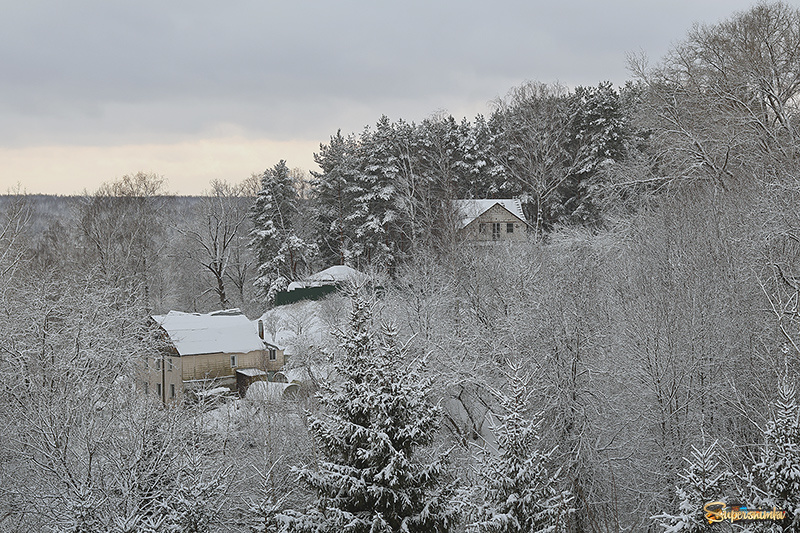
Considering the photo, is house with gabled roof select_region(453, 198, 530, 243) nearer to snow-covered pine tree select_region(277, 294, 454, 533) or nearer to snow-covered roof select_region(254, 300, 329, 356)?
snow-covered roof select_region(254, 300, 329, 356)

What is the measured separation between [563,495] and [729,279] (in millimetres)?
9340

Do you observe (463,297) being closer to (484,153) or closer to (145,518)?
(145,518)

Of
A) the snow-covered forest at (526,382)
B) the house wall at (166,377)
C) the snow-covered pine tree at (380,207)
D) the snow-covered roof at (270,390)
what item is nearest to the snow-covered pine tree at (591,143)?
the snow-covered forest at (526,382)

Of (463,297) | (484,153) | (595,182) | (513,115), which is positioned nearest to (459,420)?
(463,297)

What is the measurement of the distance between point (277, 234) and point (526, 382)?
100ft

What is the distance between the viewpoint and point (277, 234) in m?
40.6

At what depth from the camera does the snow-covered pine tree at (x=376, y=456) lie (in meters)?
9.17

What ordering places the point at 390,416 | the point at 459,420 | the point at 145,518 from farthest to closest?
the point at 459,420
the point at 145,518
the point at 390,416

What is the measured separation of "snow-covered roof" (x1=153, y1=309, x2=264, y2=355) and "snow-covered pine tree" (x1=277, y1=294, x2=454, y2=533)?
62.9ft

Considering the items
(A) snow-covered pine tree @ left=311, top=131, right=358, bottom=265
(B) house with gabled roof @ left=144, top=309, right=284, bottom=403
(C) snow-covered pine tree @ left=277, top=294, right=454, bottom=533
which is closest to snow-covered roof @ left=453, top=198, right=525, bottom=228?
(A) snow-covered pine tree @ left=311, top=131, right=358, bottom=265

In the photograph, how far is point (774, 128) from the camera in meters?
19.8

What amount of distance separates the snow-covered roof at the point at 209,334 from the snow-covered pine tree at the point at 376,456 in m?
19.2

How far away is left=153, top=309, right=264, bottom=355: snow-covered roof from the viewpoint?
2758 centimetres

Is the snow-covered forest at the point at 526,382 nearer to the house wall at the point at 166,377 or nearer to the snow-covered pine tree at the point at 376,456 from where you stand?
the snow-covered pine tree at the point at 376,456
